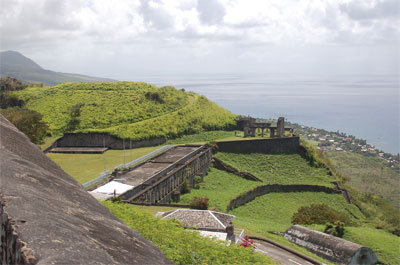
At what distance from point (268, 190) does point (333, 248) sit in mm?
14939

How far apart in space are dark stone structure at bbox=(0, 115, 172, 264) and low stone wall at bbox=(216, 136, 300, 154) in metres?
38.0

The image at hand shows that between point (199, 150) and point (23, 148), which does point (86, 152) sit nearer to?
point (199, 150)

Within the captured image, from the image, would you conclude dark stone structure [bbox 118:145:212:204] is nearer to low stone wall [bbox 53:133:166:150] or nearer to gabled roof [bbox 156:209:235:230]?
gabled roof [bbox 156:209:235:230]

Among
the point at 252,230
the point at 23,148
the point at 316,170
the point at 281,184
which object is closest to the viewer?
the point at 23,148

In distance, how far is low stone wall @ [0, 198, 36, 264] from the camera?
10.8ft

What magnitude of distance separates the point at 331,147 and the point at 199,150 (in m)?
69.1

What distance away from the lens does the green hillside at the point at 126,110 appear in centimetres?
4688

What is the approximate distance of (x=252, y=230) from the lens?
71.2 feet

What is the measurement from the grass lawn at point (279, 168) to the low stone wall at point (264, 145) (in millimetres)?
680

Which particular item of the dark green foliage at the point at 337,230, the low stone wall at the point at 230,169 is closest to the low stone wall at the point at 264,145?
the low stone wall at the point at 230,169

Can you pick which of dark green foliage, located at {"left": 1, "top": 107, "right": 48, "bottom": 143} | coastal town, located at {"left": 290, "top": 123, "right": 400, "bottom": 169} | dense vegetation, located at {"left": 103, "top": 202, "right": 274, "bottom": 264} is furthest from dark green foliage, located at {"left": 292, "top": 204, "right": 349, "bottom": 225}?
coastal town, located at {"left": 290, "top": 123, "right": 400, "bottom": 169}

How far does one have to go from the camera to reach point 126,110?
5178 cm

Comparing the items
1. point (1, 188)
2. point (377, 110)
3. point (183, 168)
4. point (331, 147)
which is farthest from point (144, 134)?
point (377, 110)

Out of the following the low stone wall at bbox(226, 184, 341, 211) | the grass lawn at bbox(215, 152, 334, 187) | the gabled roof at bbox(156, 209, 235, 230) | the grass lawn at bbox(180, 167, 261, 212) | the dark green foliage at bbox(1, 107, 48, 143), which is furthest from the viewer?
the grass lawn at bbox(215, 152, 334, 187)
